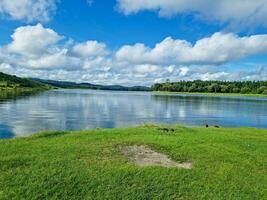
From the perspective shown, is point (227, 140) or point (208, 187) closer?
point (208, 187)

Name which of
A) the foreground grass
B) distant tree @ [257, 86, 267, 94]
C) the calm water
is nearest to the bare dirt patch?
the foreground grass

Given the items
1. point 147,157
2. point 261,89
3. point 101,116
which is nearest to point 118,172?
point 147,157

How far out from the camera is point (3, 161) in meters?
12.8

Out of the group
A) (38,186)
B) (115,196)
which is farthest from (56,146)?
(115,196)

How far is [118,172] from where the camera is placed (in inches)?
472

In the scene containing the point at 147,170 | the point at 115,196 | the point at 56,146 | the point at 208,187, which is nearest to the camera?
the point at 115,196

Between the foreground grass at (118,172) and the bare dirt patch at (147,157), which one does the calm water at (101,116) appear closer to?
the foreground grass at (118,172)

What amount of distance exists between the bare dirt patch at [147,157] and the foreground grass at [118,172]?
405 mm

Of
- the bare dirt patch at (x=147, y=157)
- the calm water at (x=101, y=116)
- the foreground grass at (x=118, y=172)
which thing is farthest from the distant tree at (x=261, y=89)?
the bare dirt patch at (x=147, y=157)

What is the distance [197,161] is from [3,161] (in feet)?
27.8

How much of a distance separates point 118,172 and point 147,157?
9.03 ft

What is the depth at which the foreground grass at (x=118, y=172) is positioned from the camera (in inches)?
415

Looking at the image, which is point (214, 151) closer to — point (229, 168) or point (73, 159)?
point (229, 168)

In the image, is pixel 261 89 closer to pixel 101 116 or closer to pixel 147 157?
pixel 101 116
